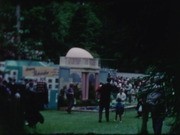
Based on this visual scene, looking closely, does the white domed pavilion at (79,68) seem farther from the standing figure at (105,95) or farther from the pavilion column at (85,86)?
the standing figure at (105,95)

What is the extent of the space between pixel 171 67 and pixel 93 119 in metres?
9.03

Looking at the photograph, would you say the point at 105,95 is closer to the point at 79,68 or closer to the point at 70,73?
the point at 79,68

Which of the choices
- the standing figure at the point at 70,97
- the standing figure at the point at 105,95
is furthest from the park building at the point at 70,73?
the standing figure at the point at 105,95

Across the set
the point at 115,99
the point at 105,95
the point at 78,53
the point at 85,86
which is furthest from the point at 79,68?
the point at 105,95

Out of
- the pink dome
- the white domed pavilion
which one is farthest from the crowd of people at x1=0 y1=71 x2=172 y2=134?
the pink dome

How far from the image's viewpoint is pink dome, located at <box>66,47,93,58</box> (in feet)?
66.1

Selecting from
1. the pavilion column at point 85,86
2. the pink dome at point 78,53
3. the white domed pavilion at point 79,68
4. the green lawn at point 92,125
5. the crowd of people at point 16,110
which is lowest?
the green lawn at point 92,125

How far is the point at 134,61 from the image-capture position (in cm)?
580

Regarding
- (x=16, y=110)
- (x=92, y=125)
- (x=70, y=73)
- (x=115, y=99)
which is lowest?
(x=92, y=125)

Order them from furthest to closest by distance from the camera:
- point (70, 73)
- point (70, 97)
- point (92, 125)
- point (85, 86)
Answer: point (70, 73), point (85, 86), point (70, 97), point (92, 125)

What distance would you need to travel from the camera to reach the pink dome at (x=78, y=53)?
20.2m

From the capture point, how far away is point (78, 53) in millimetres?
20531

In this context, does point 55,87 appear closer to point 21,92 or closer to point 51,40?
point 51,40

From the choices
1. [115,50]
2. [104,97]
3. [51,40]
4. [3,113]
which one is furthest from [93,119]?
[115,50]
